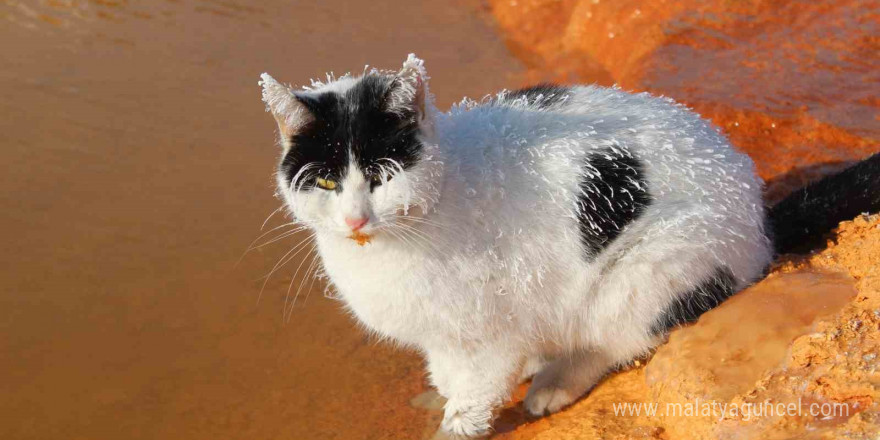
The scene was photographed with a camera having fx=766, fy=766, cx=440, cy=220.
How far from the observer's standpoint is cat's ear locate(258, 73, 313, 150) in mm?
2592

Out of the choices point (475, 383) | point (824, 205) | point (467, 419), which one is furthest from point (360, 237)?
point (824, 205)

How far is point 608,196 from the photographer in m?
3.05

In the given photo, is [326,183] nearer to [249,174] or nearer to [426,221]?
[426,221]

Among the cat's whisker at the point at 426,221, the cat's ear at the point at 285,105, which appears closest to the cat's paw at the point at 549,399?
the cat's whisker at the point at 426,221

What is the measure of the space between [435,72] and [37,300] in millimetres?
3586

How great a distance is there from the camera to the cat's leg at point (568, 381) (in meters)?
3.53

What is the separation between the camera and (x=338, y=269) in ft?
9.96

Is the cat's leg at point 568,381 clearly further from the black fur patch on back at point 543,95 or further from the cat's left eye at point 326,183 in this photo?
the cat's left eye at point 326,183

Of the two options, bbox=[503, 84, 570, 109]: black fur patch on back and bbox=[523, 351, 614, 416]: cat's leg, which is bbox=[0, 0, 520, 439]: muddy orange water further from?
bbox=[503, 84, 570, 109]: black fur patch on back

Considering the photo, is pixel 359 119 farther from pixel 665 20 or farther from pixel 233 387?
pixel 665 20

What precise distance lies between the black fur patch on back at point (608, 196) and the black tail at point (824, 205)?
105 centimetres

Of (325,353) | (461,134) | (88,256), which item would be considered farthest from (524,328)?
(88,256)

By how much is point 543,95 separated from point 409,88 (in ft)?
3.27

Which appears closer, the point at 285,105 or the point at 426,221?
the point at 285,105
